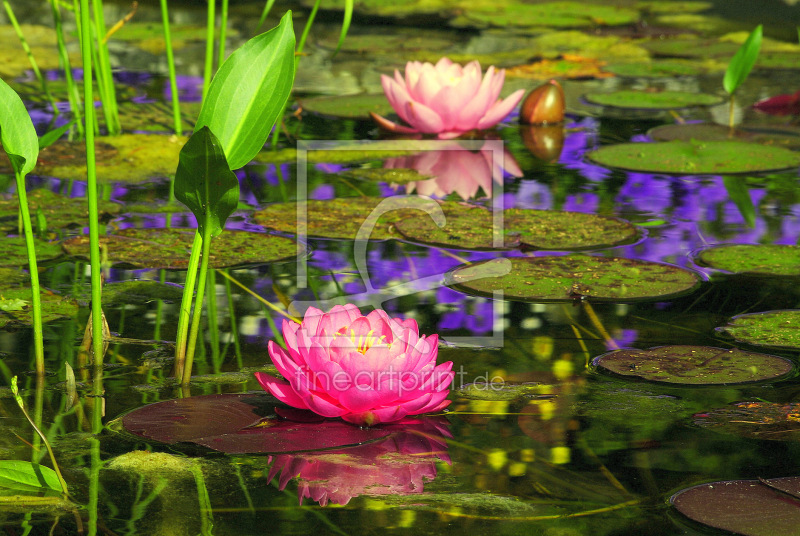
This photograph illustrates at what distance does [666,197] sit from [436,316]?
131cm

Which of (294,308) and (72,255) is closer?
(294,308)

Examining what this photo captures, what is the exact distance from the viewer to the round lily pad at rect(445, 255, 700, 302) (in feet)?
6.79

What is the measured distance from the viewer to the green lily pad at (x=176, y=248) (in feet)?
7.55

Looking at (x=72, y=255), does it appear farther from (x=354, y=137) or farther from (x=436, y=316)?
(x=354, y=137)

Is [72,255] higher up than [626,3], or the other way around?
[626,3]

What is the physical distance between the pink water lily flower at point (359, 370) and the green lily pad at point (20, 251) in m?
1.02

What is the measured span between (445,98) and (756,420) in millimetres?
2348

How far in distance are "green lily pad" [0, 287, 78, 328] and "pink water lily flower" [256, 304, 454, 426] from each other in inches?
26.2

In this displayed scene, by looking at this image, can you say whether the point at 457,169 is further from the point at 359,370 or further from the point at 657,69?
the point at 657,69

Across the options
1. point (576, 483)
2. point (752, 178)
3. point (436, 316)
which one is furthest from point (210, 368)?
point (752, 178)

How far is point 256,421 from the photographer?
145 cm

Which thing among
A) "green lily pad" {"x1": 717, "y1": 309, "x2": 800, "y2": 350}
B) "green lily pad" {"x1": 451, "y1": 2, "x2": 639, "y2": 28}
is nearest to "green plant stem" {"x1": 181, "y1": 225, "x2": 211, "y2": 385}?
"green lily pad" {"x1": 717, "y1": 309, "x2": 800, "y2": 350}

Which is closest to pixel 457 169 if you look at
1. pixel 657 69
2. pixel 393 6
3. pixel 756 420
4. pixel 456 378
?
pixel 456 378

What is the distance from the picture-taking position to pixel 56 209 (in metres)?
2.78
